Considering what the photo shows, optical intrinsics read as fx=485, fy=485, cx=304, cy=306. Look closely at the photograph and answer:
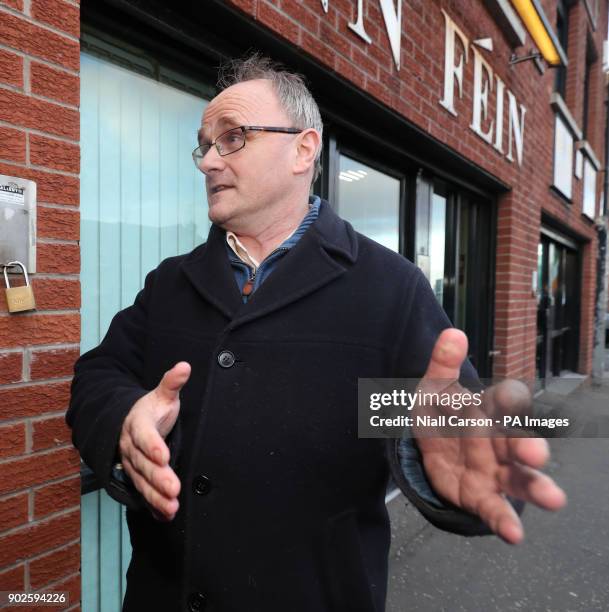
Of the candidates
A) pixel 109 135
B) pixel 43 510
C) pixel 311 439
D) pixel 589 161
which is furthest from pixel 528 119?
pixel 43 510

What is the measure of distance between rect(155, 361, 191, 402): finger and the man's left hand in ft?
1.48

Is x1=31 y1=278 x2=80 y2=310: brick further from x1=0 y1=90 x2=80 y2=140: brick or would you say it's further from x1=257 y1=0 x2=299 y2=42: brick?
x1=257 y1=0 x2=299 y2=42: brick

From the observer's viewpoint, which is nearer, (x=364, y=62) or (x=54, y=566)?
(x=54, y=566)

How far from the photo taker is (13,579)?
1.44 metres

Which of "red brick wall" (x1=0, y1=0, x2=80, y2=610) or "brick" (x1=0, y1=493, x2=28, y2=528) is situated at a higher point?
"red brick wall" (x1=0, y1=0, x2=80, y2=610)

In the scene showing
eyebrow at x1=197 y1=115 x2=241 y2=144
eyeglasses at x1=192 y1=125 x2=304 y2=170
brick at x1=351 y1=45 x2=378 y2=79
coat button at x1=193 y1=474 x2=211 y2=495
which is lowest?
coat button at x1=193 y1=474 x2=211 y2=495

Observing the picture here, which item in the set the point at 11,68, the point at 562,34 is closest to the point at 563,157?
the point at 562,34

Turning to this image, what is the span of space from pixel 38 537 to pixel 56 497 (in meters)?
0.12

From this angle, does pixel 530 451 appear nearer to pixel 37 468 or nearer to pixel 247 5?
pixel 37 468

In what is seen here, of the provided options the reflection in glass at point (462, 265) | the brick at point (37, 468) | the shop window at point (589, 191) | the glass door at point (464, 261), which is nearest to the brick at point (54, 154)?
the brick at point (37, 468)

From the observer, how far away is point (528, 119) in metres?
5.15

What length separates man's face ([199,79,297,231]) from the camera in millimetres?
1483

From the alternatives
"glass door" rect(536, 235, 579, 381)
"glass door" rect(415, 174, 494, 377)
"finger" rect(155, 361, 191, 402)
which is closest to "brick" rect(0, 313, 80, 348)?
"finger" rect(155, 361, 191, 402)

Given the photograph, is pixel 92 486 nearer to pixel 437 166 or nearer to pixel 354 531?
pixel 354 531
